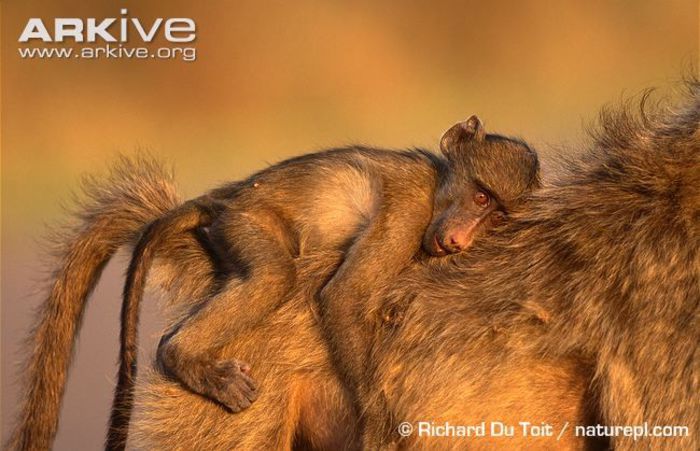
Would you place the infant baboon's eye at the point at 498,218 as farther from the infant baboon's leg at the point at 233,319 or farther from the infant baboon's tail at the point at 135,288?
the infant baboon's tail at the point at 135,288

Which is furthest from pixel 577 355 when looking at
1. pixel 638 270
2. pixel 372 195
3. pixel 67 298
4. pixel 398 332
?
pixel 67 298

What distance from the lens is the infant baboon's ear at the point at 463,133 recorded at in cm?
457

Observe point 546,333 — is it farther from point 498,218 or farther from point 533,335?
point 498,218

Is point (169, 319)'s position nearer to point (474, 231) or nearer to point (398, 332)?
point (398, 332)

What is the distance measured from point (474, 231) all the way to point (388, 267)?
0.36 m

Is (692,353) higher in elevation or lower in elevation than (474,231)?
lower

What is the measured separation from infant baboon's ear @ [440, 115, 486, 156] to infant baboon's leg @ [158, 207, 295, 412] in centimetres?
74

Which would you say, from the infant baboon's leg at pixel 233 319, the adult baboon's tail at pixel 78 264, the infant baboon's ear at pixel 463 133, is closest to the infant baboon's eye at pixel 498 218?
the infant baboon's ear at pixel 463 133

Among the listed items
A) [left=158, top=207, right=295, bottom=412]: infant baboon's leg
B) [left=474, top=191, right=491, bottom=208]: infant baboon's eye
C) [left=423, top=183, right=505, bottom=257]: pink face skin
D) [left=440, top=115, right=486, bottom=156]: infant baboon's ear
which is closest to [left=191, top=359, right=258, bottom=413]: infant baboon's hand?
[left=158, top=207, right=295, bottom=412]: infant baboon's leg

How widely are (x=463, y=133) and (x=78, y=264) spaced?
4.98ft

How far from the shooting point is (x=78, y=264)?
4707 mm

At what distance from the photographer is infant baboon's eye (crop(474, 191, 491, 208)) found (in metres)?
4.39

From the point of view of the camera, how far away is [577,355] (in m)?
4.19

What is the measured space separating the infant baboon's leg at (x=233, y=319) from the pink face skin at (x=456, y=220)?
20.0 inches
